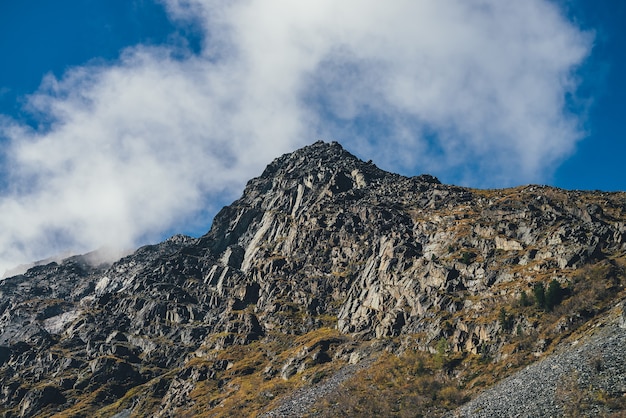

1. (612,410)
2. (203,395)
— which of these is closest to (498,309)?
(612,410)

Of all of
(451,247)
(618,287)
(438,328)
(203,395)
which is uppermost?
(451,247)

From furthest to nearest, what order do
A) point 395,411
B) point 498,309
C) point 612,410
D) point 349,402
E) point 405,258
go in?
point 405,258 → point 498,309 → point 349,402 → point 395,411 → point 612,410

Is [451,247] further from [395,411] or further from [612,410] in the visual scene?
[612,410]

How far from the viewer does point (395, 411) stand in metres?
109

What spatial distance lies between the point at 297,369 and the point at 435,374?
5733 centimetres

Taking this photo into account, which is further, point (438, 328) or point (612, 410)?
point (438, 328)

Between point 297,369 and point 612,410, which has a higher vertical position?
point 297,369

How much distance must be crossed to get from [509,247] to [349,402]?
81889 mm

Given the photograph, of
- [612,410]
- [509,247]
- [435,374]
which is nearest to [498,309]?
[435,374]

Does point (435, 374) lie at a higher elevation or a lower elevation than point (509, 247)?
lower

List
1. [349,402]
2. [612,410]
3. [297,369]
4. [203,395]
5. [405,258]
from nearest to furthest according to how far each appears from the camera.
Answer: [612,410]
[349,402]
[297,369]
[203,395]
[405,258]

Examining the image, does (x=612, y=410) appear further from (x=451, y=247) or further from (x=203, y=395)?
(x=203, y=395)

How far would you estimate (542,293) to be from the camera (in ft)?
407

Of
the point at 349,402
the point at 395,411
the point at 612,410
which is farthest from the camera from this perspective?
the point at 349,402
